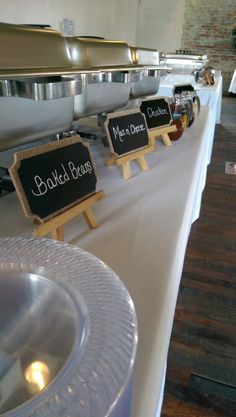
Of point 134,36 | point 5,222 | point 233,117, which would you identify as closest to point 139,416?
point 5,222

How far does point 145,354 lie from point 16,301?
0.16 m

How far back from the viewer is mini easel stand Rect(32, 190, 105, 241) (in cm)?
46

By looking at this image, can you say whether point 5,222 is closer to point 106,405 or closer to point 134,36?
point 106,405

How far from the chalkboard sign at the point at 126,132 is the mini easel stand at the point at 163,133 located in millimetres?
80

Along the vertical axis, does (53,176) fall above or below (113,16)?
below

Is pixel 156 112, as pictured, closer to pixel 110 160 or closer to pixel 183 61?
pixel 110 160

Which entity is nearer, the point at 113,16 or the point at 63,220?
the point at 63,220

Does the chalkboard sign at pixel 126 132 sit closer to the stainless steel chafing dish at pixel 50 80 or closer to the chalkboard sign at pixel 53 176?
the stainless steel chafing dish at pixel 50 80

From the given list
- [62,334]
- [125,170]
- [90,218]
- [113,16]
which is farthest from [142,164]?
[113,16]

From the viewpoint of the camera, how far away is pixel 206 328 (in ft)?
3.74

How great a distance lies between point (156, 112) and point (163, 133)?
0.23 ft

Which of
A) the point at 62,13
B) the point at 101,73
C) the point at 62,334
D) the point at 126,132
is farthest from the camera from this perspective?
the point at 62,13

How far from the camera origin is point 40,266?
0.94 ft

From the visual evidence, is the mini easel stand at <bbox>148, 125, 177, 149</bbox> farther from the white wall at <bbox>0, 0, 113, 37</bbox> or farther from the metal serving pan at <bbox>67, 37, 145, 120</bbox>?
the white wall at <bbox>0, 0, 113, 37</bbox>
